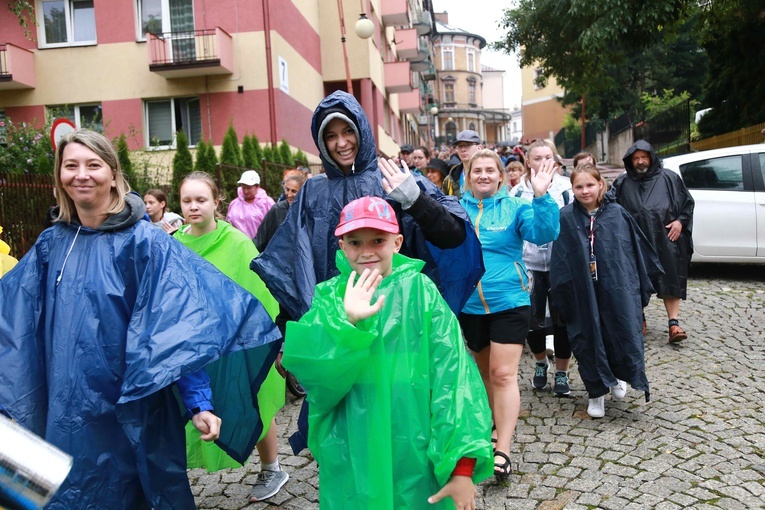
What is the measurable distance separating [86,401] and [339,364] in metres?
0.98

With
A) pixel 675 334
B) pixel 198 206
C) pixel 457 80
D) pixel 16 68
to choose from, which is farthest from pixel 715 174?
pixel 457 80

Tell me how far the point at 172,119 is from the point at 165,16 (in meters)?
2.69

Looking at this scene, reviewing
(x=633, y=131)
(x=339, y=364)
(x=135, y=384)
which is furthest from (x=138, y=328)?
(x=633, y=131)

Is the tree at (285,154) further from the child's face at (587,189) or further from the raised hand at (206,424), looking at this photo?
the raised hand at (206,424)

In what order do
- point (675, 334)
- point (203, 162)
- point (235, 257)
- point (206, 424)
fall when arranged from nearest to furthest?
point (206, 424) < point (235, 257) < point (675, 334) < point (203, 162)

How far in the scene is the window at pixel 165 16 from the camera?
60.7 feet

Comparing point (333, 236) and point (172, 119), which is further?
point (172, 119)

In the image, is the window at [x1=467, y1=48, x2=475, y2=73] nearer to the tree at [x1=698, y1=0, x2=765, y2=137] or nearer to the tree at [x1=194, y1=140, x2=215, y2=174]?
the tree at [x1=698, y1=0, x2=765, y2=137]

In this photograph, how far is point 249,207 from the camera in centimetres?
877

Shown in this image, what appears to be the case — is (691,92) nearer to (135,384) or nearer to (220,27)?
(220,27)

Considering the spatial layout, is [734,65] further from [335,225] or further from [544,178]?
[335,225]

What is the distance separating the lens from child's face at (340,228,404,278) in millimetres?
2610

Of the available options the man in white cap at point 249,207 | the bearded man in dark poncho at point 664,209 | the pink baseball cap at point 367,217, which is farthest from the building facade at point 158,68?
the pink baseball cap at point 367,217

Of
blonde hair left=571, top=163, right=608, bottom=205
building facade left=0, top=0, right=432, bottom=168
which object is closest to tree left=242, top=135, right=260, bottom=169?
building facade left=0, top=0, right=432, bottom=168
